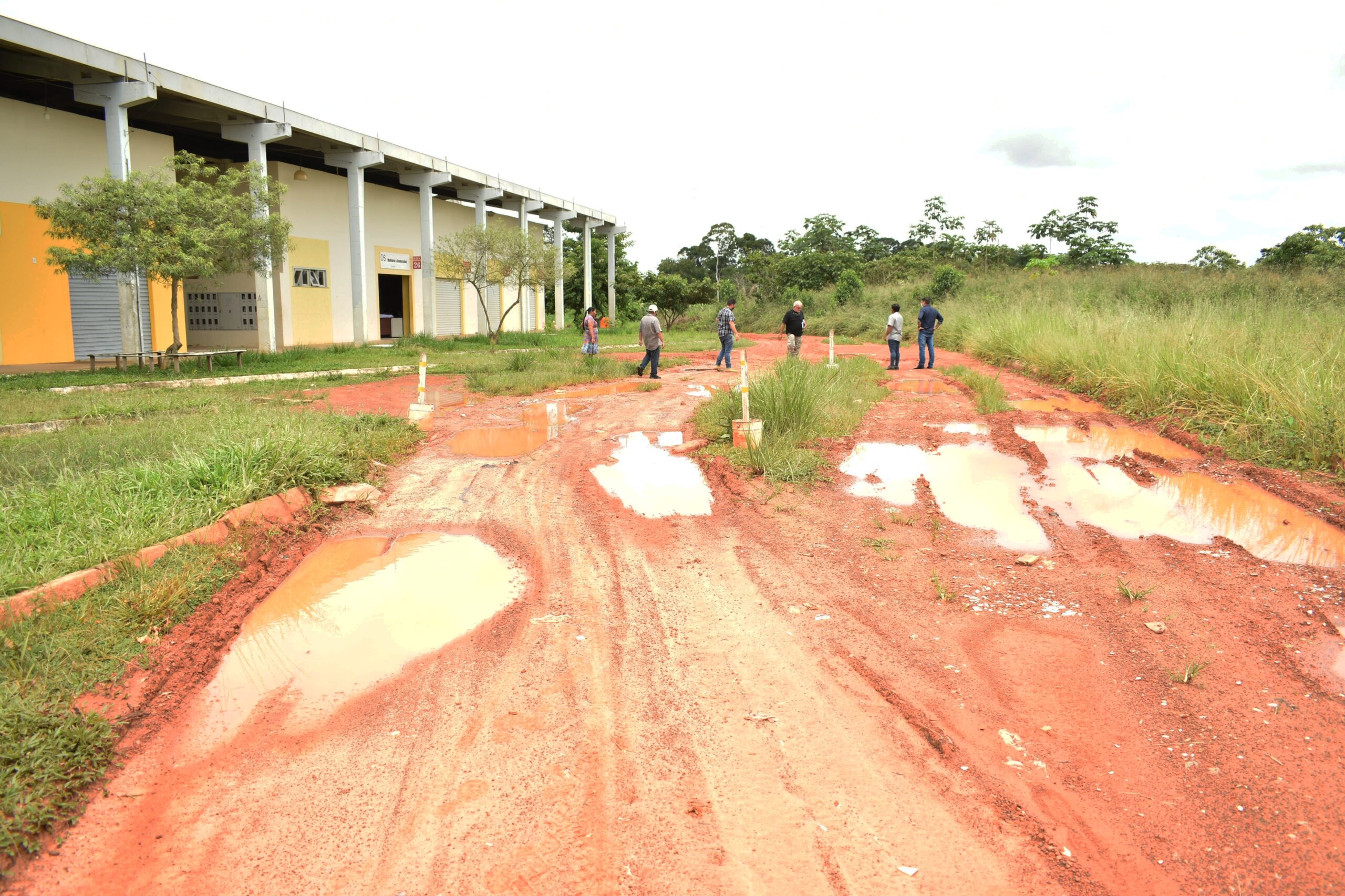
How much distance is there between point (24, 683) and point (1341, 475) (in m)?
10.0

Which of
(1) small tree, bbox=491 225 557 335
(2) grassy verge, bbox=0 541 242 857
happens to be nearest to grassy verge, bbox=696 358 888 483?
(2) grassy verge, bbox=0 541 242 857

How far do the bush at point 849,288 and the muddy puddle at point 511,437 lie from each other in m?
28.2

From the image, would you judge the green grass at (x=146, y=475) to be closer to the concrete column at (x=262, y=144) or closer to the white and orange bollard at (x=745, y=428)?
the white and orange bollard at (x=745, y=428)

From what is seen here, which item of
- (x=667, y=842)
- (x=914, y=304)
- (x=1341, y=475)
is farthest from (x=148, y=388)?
(x=914, y=304)

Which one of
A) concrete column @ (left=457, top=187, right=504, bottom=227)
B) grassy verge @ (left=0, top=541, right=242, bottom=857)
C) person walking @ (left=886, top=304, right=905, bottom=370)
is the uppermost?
concrete column @ (left=457, top=187, right=504, bottom=227)

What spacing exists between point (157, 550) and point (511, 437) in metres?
5.63

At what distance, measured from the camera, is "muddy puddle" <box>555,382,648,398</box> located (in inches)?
585

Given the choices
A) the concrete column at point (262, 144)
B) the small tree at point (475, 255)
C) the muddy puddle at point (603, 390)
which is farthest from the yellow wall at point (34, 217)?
the muddy puddle at point (603, 390)

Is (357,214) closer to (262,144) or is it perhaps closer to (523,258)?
(262,144)

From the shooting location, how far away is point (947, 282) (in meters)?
33.3

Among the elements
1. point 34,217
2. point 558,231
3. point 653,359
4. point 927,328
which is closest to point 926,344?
point 927,328

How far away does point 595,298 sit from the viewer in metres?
45.3

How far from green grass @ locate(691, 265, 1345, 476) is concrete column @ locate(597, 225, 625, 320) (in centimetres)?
1948

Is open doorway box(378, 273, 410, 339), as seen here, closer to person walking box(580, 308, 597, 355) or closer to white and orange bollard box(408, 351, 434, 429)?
person walking box(580, 308, 597, 355)
